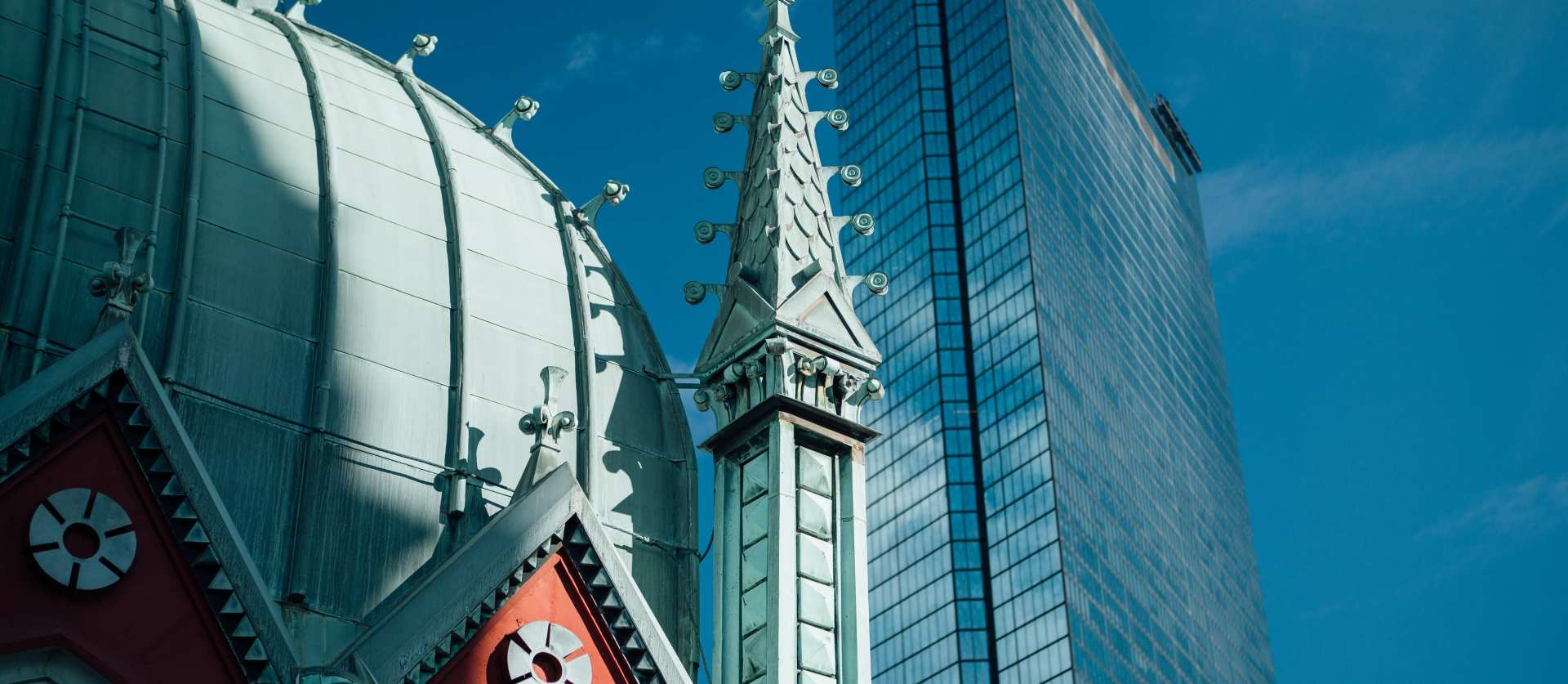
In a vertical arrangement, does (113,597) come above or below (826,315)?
below

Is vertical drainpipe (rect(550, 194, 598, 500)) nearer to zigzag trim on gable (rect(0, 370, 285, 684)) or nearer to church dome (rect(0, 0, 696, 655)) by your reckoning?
church dome (rect(0, 0, 696, 655))

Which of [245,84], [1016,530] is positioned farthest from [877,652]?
[245,84]

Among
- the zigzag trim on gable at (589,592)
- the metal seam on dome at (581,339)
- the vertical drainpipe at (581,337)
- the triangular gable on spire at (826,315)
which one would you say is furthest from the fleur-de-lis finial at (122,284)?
the triangular gable on spire at (826,315)

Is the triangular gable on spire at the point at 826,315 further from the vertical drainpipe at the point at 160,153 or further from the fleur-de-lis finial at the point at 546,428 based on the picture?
the vertical drainpipe at the point at 160,153

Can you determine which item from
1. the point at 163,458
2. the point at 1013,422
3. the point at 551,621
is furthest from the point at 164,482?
the point at 1013,422

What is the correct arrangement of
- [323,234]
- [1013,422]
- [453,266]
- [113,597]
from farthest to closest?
[1013,422] → [453,266] → [323,234] → [113,597]

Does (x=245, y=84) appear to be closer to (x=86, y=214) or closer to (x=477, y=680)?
(x=86, y=214)

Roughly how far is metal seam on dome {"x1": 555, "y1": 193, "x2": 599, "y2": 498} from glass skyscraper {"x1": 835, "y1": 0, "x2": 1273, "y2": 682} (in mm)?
118781

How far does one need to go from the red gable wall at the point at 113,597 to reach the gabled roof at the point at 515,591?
2816 mm

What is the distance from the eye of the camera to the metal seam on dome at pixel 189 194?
3095 centimetres

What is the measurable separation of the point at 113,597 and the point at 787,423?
34.8 ft

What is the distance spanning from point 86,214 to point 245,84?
224 inches

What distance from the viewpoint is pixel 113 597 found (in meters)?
25.0

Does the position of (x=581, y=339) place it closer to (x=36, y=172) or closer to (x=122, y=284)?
(x=36, y=172)
